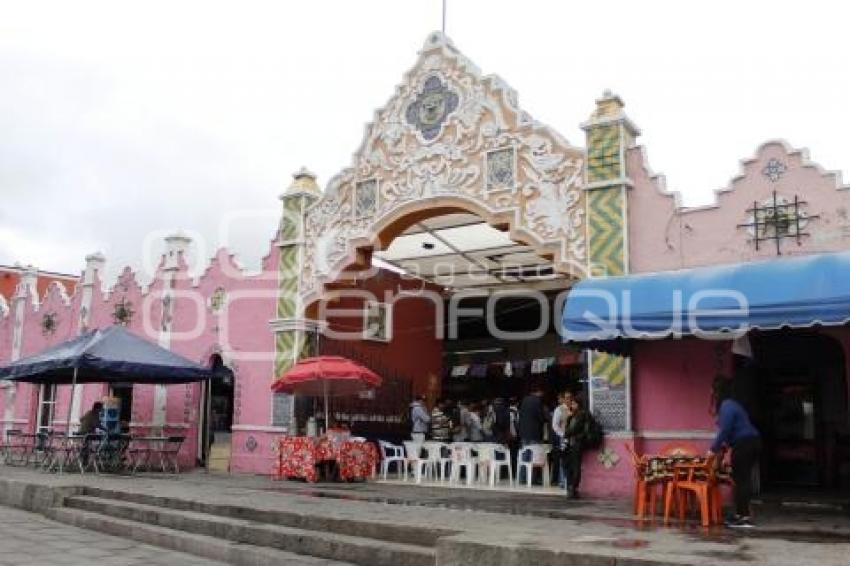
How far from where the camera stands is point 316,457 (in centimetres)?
1373

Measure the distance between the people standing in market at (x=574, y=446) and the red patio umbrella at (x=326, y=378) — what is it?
12.1 feet

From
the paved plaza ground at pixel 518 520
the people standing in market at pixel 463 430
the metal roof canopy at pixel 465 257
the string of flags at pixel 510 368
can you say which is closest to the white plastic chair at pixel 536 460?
the paved plaza ground at pixel 518 520

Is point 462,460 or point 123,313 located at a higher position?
point 123,313

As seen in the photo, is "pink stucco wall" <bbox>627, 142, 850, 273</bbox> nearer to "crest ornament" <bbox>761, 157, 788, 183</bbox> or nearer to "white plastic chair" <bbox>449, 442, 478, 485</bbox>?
"crest ornament" <bbox>761, 157, 788, 183</bbox>

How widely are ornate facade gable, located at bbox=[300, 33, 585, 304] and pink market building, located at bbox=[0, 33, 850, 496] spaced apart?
0.10 feet

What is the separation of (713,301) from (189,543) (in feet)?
19.5

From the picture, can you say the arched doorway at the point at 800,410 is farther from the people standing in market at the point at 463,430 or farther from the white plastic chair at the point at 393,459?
the white plastic chair at the point at 393,459

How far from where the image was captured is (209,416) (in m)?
17.2

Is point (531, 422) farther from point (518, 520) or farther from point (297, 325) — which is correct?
point (297, 325)

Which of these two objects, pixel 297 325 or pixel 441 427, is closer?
pixel 441 427

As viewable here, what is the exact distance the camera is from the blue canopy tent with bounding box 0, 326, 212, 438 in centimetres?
1445

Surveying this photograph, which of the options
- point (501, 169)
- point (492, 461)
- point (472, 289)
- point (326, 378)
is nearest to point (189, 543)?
point (326, 378)

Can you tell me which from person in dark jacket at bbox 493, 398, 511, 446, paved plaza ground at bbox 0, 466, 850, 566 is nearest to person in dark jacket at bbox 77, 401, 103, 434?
paved plaza ground at bbox 0, 466, 850, 566

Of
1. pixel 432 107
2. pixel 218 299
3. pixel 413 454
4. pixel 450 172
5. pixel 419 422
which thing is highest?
pixel 432 107
